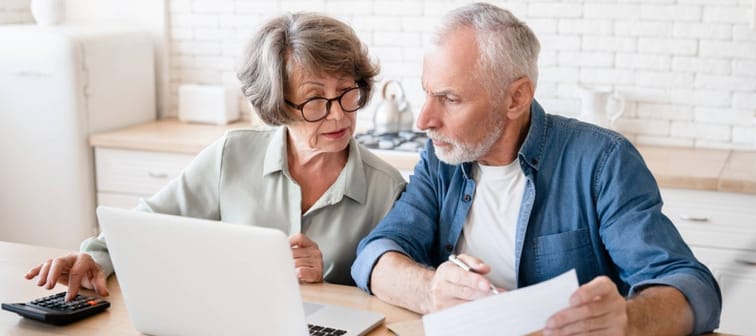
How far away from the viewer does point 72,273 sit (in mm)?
2197

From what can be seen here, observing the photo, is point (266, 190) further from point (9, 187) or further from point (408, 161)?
point (9, 187)

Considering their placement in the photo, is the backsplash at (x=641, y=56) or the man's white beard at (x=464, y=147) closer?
the man's white beard at (x=464, y=147)

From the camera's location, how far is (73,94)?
4082mm

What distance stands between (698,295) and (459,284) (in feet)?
1.55

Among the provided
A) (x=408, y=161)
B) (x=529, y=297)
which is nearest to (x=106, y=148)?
(x=408, y=161)

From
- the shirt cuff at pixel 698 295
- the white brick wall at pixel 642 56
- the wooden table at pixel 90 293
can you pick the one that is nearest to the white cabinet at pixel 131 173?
the white brick wall at pixel 642 56

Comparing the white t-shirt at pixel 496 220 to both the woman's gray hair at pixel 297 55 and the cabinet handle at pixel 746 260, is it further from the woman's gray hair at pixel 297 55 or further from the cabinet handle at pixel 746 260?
the cabinet handle at pixel 746 260

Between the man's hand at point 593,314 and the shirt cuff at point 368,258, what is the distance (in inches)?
23.2

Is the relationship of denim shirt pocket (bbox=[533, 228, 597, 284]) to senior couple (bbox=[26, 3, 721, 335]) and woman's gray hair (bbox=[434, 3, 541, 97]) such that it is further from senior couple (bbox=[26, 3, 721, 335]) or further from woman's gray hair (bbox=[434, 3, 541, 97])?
woman's gray hair (bbox=[434, 3, 541, 97])

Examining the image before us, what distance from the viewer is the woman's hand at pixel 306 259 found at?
7.35ft

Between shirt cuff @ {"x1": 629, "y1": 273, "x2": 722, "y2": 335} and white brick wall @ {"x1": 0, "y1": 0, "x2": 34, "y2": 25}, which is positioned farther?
white brick wall @ {"x1": 0, "y1": 0, "x2": 34, "y2": 25}

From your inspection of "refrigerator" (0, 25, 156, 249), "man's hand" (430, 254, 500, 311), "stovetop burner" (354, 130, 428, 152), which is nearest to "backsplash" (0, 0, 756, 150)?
"stovetop burner" (354, 130, 428, 152)

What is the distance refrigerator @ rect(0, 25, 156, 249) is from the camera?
4.07 meters

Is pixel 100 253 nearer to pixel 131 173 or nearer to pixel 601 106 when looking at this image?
pixel 131 173
